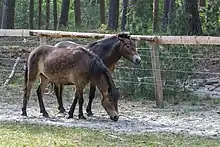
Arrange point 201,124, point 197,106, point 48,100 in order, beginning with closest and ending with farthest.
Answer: point 201,124 → point 197,106 → point 48,100

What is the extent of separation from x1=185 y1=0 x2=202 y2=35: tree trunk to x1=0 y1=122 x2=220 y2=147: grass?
33.0 ft

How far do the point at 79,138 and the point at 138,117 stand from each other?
8.50ft

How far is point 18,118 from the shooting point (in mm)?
9164

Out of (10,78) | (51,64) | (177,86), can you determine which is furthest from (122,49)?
(10,78)

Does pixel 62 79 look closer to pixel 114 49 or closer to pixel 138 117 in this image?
pixel 114 49

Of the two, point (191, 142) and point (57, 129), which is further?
point (57, 129)

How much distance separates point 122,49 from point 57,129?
2701 mm

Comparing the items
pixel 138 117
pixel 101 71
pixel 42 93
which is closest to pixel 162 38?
pixel 138 117

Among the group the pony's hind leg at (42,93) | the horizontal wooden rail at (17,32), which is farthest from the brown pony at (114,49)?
the horizontal wooden rail at (17,32)

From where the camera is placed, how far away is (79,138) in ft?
23.4

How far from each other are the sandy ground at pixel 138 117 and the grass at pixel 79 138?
0.53 meters

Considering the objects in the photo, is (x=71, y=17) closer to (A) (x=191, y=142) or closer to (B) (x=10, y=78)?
(B) (x=10, y=78)

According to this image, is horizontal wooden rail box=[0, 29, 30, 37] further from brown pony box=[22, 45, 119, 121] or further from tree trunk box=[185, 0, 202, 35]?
tree trunk box=[185, 0, 202, 35]

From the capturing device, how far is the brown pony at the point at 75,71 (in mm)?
9102
